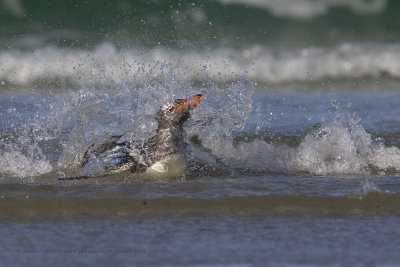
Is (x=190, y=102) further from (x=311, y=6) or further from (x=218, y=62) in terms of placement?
(x=311, y=6)

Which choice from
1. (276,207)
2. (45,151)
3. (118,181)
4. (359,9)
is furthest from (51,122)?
(359,9)

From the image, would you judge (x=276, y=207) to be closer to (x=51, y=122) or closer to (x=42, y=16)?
(x=51, y=122)

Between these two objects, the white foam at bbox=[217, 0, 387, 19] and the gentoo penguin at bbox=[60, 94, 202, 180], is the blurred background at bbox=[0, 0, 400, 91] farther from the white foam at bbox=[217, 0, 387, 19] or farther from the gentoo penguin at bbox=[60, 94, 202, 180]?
the gentoo penguin at bbox=[60, 94, 202, 180]

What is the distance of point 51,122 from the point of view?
4816mm

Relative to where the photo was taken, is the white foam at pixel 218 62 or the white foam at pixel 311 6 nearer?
the white foam at pixel 218 62

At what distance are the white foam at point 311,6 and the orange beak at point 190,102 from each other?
9.40 meters

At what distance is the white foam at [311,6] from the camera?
13266 millimetres

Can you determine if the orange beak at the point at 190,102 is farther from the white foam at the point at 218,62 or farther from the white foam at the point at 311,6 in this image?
the white foam at the point at 311,6

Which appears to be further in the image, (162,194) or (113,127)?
(113,127)

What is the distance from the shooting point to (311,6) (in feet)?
45.0

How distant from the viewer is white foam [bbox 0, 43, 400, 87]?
10992 mm

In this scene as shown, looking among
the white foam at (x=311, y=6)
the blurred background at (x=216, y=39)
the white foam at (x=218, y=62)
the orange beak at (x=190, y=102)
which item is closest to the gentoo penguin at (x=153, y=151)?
the orange beak at (x=190, y=102)

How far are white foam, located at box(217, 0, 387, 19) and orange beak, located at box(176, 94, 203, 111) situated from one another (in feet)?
30.9

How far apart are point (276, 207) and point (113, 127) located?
5.54 ft
